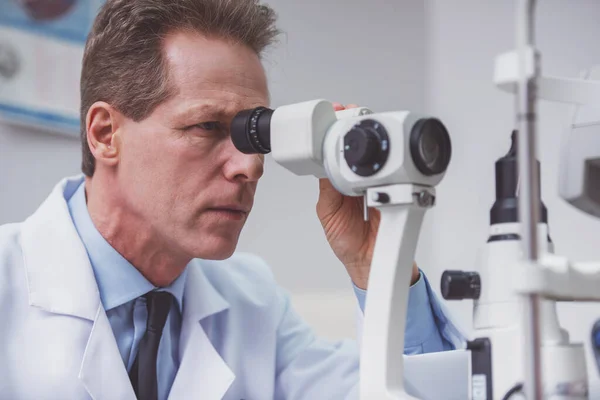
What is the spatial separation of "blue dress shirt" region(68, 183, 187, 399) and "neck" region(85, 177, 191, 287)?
31 millimetres

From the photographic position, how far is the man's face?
1366 millimetres

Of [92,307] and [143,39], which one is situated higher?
[143,39]

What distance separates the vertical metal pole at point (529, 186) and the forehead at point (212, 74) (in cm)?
82

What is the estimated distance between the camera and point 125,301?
55.7 inches

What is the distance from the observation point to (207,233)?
137cm

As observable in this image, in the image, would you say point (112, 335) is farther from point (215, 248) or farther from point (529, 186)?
point (529, 186)

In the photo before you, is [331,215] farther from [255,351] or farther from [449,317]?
[255,351]

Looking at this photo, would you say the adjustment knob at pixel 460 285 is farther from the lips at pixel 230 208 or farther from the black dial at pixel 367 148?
the lips at pixel 230 208

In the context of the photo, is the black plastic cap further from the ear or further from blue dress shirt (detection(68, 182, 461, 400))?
the ear

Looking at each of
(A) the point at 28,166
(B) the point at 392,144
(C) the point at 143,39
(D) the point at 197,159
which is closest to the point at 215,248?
(D) the point at 197,159

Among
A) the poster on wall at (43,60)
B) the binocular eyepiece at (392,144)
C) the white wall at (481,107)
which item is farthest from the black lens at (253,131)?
the white wall at (481,107)

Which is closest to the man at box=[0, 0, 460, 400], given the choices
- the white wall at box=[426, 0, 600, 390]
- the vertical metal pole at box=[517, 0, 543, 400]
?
the vertical metal pole at box=[517, 0, 543, 400]

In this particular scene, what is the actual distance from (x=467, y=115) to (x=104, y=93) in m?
1.24

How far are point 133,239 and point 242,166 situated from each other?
328 millimetres
